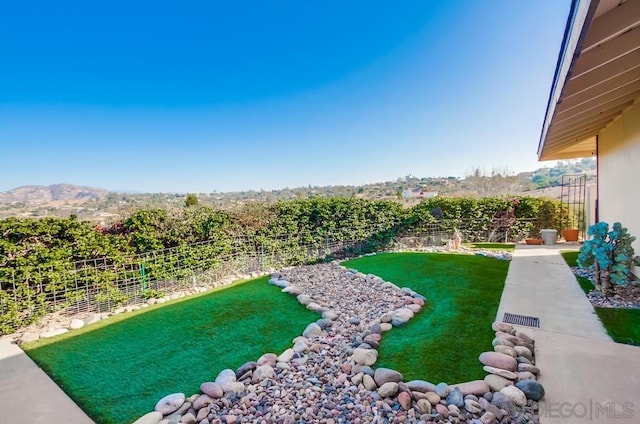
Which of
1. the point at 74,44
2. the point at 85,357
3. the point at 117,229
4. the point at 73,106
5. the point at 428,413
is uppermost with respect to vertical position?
the point at 74,44

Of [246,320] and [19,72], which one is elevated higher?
[19,72]

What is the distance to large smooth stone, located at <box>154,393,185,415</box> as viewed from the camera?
3094 millimetres

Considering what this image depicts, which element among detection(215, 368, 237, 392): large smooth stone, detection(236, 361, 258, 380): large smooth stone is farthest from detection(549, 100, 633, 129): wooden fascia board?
detection(215, 368, 237, 392): large smooth stone

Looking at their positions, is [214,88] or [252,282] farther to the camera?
[214,88]

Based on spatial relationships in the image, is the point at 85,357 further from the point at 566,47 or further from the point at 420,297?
the point at 566,47

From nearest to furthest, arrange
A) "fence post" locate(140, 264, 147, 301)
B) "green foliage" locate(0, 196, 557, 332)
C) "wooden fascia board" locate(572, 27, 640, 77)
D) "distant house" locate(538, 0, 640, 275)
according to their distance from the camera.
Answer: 1. "distant house" locate(538, 0, 640, 275)
2. "wooden fascia board" locate(572, 27, 640, 77)
3. "green foliage" locate(0, 196, 557, 332)
4. "fence post" locate(140, 264, 147, 301)

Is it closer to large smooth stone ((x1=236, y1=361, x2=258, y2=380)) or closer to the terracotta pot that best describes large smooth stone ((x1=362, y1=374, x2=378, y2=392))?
large smooth stone ((x1=236, y1=361, x2=258, y2=380))

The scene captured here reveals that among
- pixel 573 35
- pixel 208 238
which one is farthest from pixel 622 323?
pixel 208 238

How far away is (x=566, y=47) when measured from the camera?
270 centimetres

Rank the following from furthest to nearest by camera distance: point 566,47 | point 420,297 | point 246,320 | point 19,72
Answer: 1. point 19,72
2. point 420,297
3. point 246,320
4. point 566,47

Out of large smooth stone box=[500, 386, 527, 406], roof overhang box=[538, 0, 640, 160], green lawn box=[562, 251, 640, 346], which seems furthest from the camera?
green lawn box=[562, 251, 640, 346]

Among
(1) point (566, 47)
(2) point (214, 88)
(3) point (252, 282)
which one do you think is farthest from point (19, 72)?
(1) point (566, 47)

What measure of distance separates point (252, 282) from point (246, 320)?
2.82 metres

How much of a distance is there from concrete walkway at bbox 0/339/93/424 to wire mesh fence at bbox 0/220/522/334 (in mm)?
1774
